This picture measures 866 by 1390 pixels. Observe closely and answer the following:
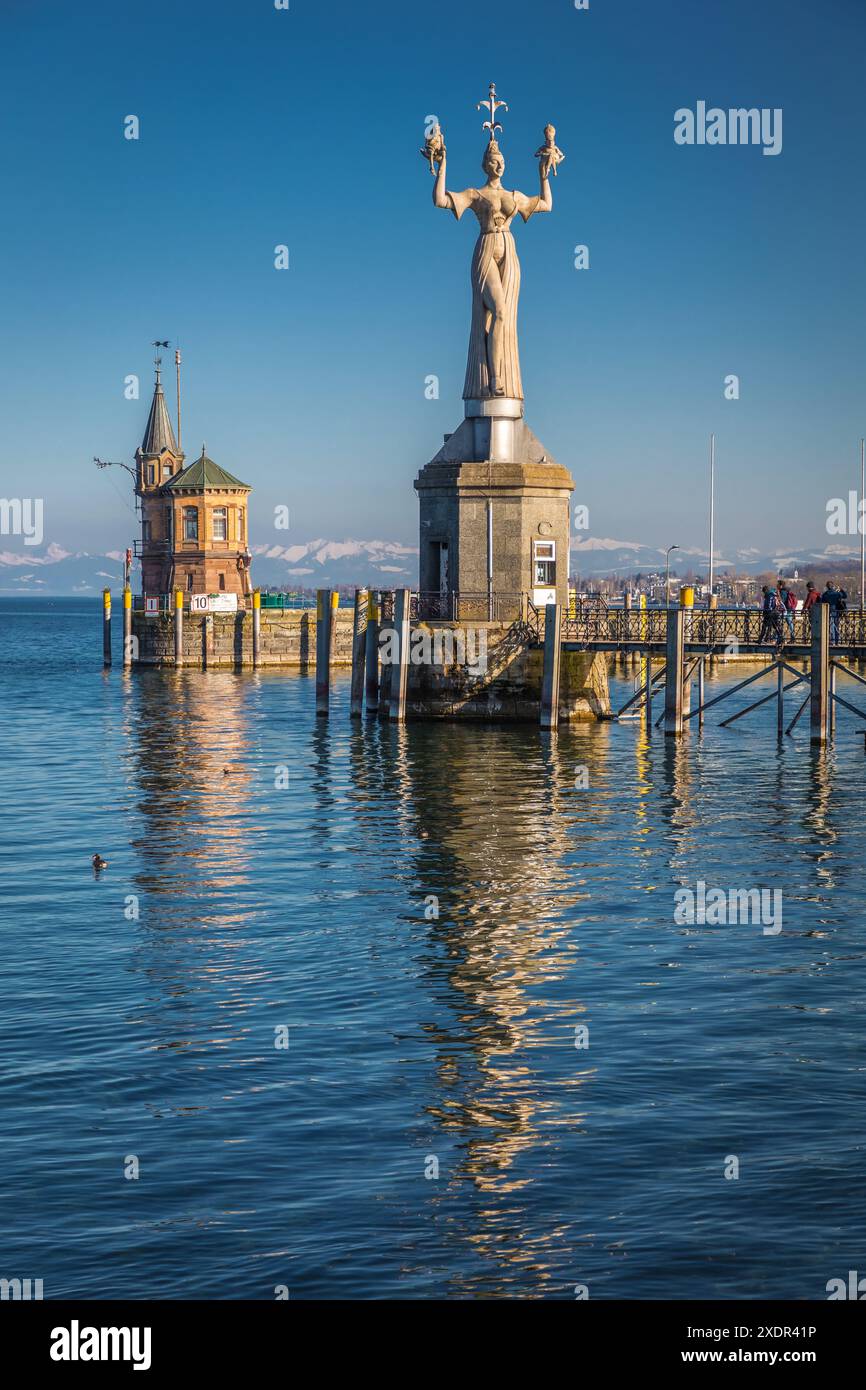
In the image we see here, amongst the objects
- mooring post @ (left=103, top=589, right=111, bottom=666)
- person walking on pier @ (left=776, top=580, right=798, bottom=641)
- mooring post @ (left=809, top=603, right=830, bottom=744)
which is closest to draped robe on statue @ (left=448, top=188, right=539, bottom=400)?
person walking on pier @ (left=776, top=580, right=798, bottom=641)

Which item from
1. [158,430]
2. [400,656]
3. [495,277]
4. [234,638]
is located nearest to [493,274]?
[495,277]

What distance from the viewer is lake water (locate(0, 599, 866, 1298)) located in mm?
12422

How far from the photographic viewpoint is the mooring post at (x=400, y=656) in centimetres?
4522

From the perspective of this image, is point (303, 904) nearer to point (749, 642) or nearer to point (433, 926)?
point (433, 926)

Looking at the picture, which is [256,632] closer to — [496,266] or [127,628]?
[127,628]

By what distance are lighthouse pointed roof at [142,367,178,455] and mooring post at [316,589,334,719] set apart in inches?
2024

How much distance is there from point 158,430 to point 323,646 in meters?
53.8

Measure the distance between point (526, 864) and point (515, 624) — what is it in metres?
19.8

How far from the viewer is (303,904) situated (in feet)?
79.5

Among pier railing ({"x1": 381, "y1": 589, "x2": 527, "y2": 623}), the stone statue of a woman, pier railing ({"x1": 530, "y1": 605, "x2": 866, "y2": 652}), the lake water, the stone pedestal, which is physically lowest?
the lake water

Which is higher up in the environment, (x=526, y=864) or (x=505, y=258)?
(x=505, y=258)

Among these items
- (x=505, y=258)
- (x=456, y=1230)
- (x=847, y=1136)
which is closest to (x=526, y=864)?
(x=847, y=1136)

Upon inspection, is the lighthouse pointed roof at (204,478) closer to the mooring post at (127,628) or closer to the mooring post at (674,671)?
the mooring post at (127,628)

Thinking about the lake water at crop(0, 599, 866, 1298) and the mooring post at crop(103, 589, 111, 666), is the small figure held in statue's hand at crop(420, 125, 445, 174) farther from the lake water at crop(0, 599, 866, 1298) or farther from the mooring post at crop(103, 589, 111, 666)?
the mooring post at crop(103, 589, 111, 666)
